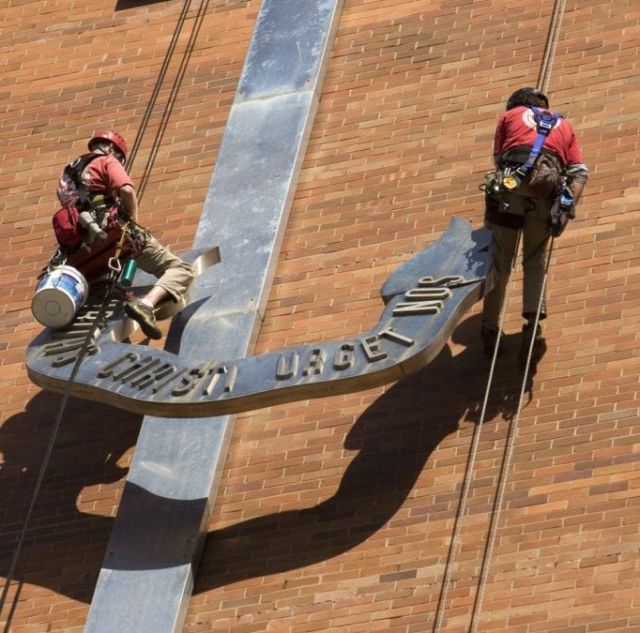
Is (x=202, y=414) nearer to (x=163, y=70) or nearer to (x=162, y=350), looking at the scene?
(x=162, y=350)

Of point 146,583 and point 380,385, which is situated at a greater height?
point 380,385

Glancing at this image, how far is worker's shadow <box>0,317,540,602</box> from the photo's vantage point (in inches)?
642

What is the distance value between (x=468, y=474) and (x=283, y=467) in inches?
53.8

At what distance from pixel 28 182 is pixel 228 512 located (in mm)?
4377

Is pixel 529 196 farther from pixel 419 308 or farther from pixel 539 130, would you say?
pixel 419 308

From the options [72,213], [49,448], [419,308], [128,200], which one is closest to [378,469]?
[419,308]

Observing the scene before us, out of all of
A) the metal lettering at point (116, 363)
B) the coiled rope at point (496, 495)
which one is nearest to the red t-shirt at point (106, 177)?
the metal lettering at point (116, 363)

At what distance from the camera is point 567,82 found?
61.7 feet

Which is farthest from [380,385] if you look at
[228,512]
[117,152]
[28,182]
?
[28,182]

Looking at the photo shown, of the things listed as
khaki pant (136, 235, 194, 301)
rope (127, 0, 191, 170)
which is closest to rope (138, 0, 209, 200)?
rope (127, 0, 191, 170)

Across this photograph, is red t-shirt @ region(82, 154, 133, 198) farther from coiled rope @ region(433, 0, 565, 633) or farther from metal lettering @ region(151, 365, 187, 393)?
coiled rope @ region(433, 0, 565, 633)

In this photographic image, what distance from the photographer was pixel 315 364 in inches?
640

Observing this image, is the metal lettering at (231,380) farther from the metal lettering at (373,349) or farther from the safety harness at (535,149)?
the safety harness at (535,149)

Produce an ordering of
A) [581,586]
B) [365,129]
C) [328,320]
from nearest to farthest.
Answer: [581,586], [328,320], [365,129]
